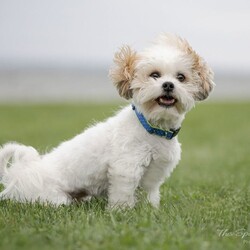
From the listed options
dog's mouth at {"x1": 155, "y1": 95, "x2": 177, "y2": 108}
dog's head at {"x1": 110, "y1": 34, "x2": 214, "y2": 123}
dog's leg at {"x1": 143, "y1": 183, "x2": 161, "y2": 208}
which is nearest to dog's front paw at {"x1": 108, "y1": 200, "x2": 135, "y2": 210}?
dog's leg at {"x1": 143, "y1": 183, "x2": 161, "y2": 208}

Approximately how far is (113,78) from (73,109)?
20.4 meters

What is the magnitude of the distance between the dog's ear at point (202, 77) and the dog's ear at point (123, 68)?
0.64 meters

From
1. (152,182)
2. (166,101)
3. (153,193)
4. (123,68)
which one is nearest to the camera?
(166,101)

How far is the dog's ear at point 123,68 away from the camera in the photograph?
599 cm

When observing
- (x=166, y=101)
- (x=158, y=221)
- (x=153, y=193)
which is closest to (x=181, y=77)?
(x=166, y=101)

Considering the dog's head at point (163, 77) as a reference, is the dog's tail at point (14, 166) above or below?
below

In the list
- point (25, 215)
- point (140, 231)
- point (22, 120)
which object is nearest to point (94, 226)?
point (140, 231)

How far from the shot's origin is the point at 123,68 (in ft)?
19.7

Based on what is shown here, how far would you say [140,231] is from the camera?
4723 millimetres

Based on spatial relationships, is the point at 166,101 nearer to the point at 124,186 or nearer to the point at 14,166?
the point at 124,186

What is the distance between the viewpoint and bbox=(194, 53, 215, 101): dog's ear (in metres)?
6.04

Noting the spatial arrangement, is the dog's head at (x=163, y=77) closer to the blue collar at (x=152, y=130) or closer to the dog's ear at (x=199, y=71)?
the dog's ear at (x=199, y=71)

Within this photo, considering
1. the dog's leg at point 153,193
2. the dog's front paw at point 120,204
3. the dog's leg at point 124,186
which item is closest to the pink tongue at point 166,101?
the dog's leg at point 124,186

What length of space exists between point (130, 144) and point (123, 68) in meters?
0.77
